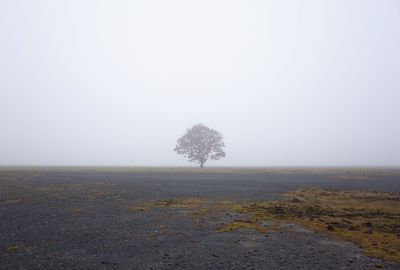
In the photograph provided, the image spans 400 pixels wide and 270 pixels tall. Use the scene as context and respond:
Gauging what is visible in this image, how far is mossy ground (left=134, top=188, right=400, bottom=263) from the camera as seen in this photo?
12914mm

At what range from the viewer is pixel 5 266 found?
9273mm

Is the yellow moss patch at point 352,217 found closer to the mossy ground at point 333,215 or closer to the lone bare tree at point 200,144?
the mossy ground at point 333,215

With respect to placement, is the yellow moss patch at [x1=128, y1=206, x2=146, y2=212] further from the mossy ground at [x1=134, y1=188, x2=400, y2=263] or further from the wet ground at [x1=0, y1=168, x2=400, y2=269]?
the wet ground at [x1=0, y1=168, x2=400, y2=269]

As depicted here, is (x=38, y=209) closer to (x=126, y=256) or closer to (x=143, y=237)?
(x=143, y=237)

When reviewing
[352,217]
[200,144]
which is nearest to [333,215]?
[352,217]

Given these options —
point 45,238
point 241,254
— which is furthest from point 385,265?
point 45,238

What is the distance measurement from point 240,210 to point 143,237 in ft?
28.9

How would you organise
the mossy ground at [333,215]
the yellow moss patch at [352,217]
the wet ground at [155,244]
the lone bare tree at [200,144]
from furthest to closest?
the lone bare tree at [200,144] → the mossy ground at [333,215] → the yellow moss patch at [352,217] → the wet ground at [155,244]

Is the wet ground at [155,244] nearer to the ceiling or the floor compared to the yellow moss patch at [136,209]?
nearer to the floor

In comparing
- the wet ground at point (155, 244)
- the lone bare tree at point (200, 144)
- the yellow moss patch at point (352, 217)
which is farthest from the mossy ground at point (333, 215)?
the lone bare tree at point (200, 144)

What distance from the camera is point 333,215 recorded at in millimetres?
18938

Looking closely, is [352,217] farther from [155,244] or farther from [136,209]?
[136,209]

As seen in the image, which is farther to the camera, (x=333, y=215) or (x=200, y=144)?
(x=200, y=144)

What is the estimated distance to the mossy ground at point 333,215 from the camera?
42.4 feet
